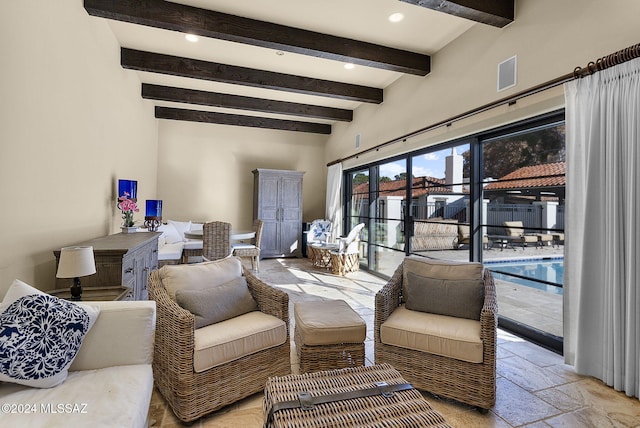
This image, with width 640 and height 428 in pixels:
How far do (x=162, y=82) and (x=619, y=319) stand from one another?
617 centimetres

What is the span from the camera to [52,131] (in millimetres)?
2408

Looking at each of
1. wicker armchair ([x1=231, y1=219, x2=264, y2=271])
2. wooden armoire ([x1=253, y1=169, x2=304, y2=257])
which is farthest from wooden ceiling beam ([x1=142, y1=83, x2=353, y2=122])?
wicker armchair ([x1=231, y1=219, x2=264, y2=271])

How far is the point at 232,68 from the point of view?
175 inches

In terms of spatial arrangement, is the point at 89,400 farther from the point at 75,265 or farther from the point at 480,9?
the point at 480,9

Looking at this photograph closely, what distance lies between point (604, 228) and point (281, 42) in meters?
Answer: 3.29

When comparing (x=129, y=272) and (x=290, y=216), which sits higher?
(x=290, y=216)

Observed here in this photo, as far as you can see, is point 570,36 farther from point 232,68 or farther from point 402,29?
point 232,68

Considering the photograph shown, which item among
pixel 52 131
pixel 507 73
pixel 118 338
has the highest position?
pixel 507 73

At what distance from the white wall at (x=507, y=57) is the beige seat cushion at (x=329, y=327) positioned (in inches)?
91.1

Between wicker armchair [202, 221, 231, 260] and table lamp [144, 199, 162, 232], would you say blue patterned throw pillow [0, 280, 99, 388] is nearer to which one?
table lamp [144, 199, 162, 232]

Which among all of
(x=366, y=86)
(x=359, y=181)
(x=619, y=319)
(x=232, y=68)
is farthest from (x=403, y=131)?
(x=619, y=319)

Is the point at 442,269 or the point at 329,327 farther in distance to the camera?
the point at 442,269

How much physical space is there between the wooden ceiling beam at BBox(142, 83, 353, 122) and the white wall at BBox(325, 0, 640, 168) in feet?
4.98

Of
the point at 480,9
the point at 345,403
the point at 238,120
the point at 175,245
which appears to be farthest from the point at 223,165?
the point at 345,403
